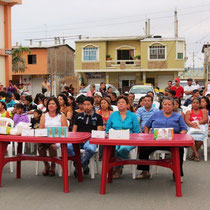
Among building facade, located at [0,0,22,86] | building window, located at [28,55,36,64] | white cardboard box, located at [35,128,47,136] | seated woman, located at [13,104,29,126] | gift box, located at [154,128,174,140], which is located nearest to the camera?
gift box, located at [154,128,174,140]

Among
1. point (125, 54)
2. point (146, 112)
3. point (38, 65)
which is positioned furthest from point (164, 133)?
point (125, 54)

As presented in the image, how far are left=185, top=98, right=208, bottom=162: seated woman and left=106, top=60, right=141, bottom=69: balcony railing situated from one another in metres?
35.8

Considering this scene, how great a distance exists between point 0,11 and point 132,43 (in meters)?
24.0

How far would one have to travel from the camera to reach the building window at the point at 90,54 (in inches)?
1807

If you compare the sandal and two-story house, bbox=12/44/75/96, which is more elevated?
two-story house, bbox=12/44/75/96

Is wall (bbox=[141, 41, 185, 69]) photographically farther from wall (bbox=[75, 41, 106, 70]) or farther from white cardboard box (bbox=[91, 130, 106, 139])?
white cardboard box (bbox=[91, 130, 106, 139])

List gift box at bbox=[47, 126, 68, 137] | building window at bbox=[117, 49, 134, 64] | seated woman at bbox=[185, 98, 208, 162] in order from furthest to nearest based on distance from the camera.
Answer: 1. building window at bbox=[117, 49, 134, 64]
2. seated woman at bbox=[185, 98, 208, 162]
3. gift box at bbox=[47, 126, 68, 137]

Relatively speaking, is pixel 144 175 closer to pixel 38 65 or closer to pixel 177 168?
pixel 177 168

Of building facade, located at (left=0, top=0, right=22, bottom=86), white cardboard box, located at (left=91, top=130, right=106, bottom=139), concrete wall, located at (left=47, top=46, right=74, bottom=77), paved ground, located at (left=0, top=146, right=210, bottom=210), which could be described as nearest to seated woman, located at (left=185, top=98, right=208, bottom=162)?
paved ground, located at (left=0, top=146, right=210, bottom=210)

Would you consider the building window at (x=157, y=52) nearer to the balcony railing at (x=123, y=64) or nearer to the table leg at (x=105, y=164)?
the balcony railing at (x=123, y=64)

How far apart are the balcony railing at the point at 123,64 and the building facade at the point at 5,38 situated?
2135cm

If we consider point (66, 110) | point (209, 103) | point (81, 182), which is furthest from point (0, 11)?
point (81, 182)

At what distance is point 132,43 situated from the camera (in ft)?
150

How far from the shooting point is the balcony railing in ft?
147
